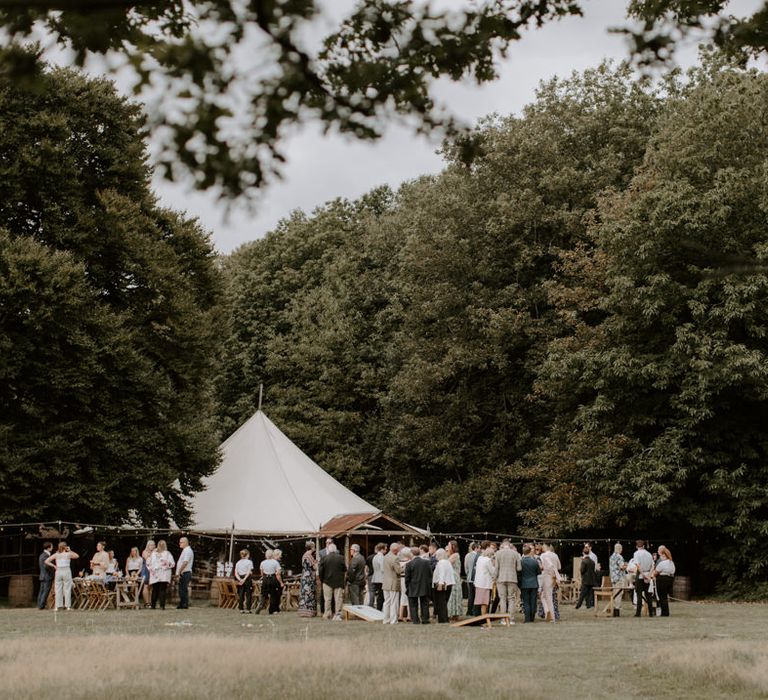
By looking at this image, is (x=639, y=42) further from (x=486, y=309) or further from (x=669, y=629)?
(x=486, y=309)

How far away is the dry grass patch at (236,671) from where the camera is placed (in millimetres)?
8906

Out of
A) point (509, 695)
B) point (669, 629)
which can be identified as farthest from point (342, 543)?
point (509, 695)

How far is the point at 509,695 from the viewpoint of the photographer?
8.84 metres

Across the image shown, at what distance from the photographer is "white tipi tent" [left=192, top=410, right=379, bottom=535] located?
26.5m

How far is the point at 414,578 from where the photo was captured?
1816 cm

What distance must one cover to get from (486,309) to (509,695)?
2413 cm

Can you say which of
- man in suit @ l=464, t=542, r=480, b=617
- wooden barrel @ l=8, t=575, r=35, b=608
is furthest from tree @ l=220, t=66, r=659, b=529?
wooden barrel @ l=8, t=575, r=35, b=608

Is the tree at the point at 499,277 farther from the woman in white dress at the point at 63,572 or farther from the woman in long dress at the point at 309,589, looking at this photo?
the woman in white dress at the point at 63,572

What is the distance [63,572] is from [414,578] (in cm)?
739

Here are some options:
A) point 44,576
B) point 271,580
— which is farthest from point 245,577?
point 44,576

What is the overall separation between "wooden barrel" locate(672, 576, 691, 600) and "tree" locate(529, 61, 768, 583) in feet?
3.08

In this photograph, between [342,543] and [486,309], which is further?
[486,309]

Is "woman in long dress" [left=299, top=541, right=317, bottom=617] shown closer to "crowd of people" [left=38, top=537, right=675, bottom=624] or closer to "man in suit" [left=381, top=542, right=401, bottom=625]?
"crowd of people" [left=38, top=537, right=675, bottom=624]

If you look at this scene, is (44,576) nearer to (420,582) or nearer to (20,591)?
(20,591)
